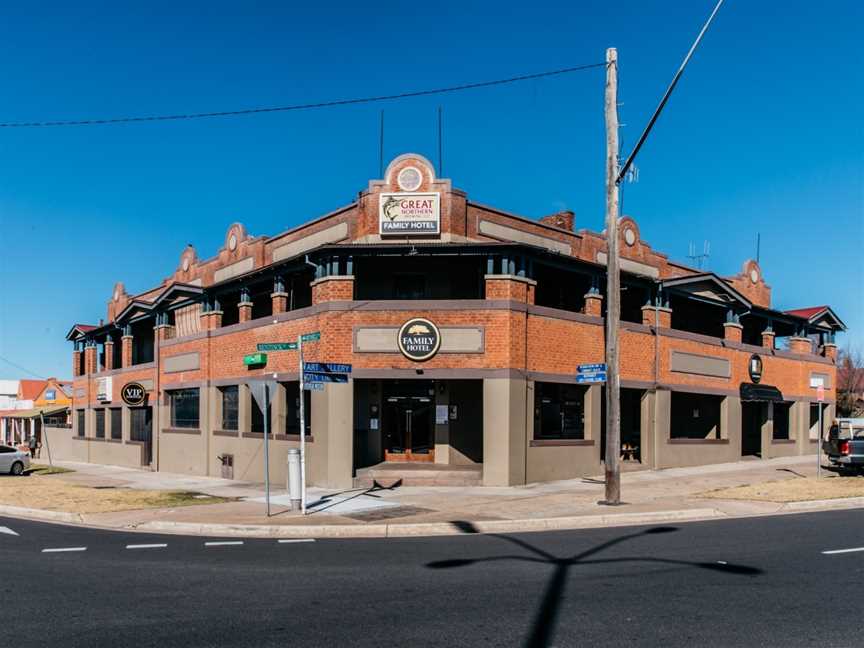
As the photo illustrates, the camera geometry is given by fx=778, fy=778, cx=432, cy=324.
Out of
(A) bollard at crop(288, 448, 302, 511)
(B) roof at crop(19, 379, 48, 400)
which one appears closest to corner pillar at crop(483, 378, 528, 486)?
(A) bollard at crop(288, 448, 302, 511)

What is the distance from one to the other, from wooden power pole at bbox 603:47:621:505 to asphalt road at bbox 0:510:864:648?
3.43 m

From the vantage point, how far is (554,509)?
15.3 meters

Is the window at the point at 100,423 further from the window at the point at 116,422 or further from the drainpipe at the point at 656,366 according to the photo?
the drainpipe at the point at 656,366

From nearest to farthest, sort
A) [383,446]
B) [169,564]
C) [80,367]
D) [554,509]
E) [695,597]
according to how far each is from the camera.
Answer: [695,597]
[169,564]
[554,509]
[383,446]
[80,367]

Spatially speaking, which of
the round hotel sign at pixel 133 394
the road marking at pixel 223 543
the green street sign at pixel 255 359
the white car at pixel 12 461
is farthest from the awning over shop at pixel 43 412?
the road marking at pixel 223 543

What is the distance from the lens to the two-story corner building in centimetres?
2033

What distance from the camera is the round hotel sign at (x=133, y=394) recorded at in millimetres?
31547

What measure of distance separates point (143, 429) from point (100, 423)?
7787mm

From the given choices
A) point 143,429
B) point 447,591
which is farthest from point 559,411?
point 143,429

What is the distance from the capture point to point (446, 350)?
20.4 m

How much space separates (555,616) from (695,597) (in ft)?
5.48

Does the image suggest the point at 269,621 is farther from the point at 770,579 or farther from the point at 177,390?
the point at 177,390

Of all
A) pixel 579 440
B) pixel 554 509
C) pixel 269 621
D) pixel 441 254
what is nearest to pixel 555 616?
pixel 269 621

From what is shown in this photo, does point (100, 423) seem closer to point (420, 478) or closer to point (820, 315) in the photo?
point (420, 478)
